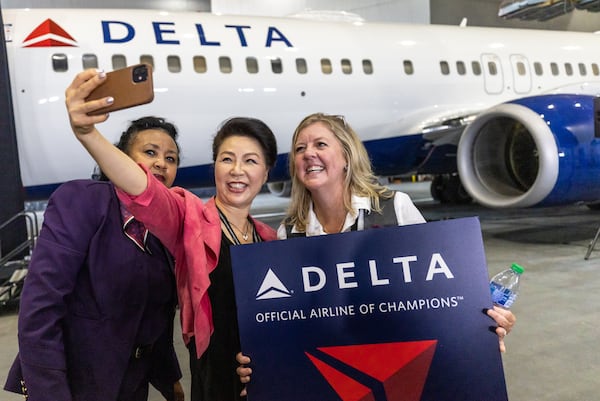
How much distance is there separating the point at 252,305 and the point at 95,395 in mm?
434

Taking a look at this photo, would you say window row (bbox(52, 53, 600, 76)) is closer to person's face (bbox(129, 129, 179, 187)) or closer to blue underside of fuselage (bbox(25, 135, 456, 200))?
blue underside of fuselage (bbox(25, 135, 456, 200))

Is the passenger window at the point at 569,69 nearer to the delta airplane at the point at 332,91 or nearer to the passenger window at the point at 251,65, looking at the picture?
the delta airplane at the point at 332,91

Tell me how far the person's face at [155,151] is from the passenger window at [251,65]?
4.80m

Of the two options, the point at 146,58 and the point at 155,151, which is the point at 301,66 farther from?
the point at 155,151

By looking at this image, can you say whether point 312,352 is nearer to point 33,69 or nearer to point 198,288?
point 198,288

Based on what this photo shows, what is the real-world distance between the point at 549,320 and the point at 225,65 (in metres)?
4.00

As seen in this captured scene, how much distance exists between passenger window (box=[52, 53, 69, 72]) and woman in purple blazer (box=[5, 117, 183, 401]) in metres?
4.48

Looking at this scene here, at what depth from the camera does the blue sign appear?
1.29 m

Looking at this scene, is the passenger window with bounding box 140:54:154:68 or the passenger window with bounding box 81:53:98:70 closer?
the passenger window with bounding box 81:53:98:70

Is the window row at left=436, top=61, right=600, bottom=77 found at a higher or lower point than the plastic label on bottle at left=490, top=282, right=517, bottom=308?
higher

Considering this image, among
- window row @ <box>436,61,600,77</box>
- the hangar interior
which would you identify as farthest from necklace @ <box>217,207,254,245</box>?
the hangar interior

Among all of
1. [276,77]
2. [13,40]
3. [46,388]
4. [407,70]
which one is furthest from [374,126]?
[46,388]

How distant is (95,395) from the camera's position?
54.2 inches

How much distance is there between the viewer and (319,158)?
1542mm
